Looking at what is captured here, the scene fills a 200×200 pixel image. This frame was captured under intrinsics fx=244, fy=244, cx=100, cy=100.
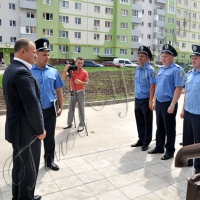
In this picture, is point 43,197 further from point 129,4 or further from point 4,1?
point 129,4

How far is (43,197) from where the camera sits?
296 centimetres

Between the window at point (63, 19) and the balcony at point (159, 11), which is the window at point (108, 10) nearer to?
the window at point (63, 19)

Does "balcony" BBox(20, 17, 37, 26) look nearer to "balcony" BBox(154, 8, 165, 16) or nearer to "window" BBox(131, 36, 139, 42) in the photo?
"window" BBox(131, 36, 139, 42)

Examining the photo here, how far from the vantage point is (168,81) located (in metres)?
4.02

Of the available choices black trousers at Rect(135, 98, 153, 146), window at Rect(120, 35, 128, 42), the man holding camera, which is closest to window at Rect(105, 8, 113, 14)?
window at Rect(120, 35, 128, 42)

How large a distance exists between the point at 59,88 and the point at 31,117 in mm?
1435

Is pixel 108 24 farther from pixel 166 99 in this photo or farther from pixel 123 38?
pixel 166 99

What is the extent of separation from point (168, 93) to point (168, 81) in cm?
20

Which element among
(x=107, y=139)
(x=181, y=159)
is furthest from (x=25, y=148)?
(x=107, y=139)

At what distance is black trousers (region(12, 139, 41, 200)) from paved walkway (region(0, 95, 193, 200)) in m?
0.33

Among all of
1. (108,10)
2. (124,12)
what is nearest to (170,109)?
(108,10)

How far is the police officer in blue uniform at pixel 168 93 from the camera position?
3963 mm

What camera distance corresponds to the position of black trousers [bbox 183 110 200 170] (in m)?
3.51

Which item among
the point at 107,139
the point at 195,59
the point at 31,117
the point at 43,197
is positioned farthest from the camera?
the point at 107,139
